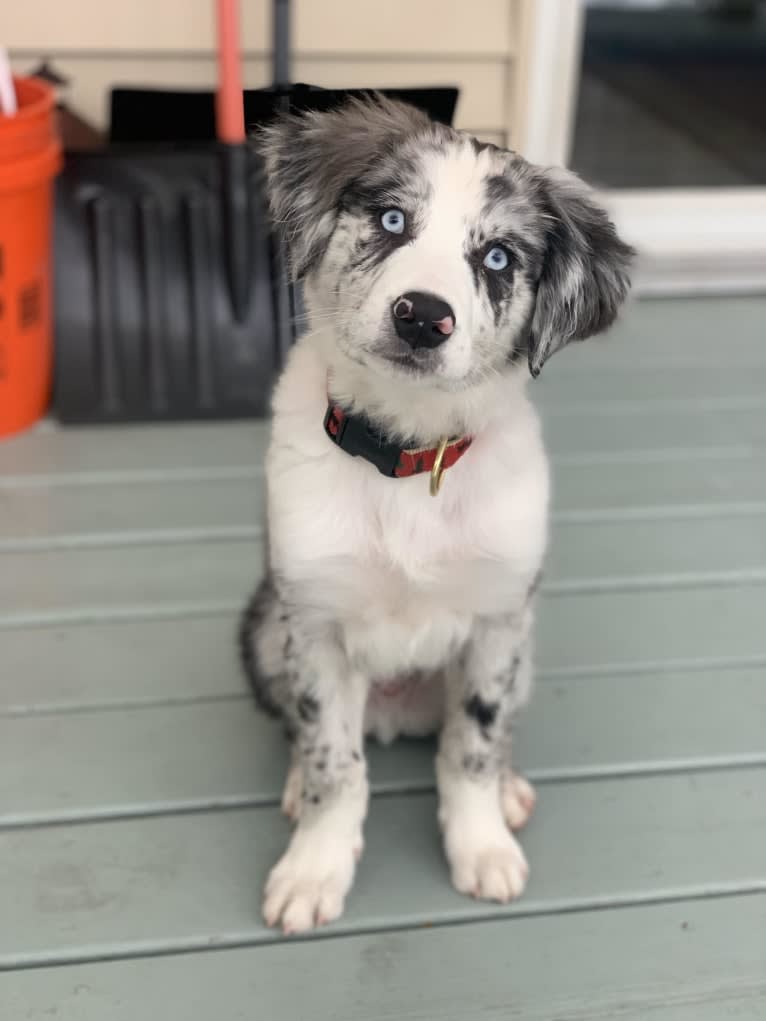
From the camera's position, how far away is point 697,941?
156 centimetres

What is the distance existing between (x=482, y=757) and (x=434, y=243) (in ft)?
2.49

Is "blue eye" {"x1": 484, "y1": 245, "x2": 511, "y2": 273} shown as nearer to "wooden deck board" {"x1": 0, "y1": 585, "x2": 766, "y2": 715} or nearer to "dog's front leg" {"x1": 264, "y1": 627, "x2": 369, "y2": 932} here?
"dog's front leg" {"x1": 264, "y1": 627, "x2": 369, "y2": 932}

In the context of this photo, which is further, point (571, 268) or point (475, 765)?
point (475, 765)

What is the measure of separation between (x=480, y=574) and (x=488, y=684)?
0.19 meters

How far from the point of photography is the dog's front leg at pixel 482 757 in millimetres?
1596

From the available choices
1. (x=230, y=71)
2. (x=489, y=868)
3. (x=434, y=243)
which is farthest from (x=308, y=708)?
(x=230, y=71)

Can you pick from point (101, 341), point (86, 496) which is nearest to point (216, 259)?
point (101, 341)

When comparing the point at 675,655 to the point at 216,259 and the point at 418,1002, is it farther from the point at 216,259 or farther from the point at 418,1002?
the point at 216,259

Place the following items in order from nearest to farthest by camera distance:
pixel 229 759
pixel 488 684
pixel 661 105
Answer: pixel 488 684
pixel 229 759
pixel 661 105

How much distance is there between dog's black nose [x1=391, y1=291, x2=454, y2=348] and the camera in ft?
3.94

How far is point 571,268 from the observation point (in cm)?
134

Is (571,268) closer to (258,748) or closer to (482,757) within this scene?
(482,757)

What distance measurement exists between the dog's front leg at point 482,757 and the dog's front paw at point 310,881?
0.49 feet

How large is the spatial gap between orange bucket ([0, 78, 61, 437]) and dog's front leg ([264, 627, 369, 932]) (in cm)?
145
